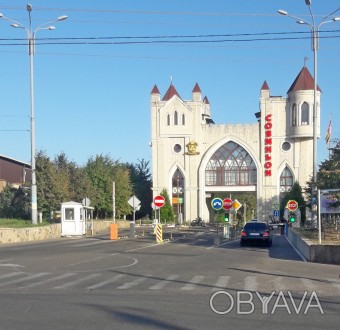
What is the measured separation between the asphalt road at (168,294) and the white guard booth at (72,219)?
74.2 feet

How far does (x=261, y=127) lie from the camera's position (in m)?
93.8


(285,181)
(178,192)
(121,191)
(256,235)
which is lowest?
(256,235)

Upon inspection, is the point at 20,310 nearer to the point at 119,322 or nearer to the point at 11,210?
the point at 119,322

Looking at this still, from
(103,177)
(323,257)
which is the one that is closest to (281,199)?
(103,177)

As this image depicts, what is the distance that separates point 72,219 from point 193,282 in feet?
108

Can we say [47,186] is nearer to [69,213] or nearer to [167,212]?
[69,213]

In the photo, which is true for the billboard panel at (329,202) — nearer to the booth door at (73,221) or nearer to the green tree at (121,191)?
the booth door at (73,221)

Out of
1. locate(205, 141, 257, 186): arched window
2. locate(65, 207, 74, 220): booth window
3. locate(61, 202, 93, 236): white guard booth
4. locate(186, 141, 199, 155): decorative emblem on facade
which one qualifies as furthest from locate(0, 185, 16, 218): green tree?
locate(205, 141, 257, 186): arched window

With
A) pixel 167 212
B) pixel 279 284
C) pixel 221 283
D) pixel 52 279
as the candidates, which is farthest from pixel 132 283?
pixel 167 212

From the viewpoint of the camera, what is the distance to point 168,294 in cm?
1435

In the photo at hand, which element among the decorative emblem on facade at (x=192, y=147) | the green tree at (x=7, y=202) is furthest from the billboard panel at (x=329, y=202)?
the decorative emblem on facade at (x=192, y=147)

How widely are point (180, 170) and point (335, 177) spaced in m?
63.4

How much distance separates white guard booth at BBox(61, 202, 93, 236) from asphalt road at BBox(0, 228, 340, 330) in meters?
22.6

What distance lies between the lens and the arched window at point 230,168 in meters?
94.2
